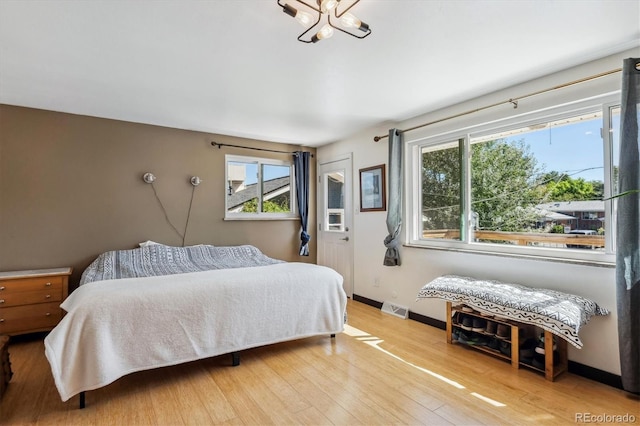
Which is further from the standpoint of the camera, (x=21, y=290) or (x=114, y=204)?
(x=114, y=204)

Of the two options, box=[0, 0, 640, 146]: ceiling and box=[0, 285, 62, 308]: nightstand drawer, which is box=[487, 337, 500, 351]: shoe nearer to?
box=[0, 0, 640, 146]: ceiling

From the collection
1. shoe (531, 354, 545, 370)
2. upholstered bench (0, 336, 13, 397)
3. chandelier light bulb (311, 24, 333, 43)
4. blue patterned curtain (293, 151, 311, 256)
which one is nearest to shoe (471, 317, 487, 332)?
shoe (531, 354, 545, 370)

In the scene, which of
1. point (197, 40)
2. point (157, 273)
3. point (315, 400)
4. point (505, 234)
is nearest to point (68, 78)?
point (197, 40)

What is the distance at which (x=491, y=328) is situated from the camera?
8.75 ft

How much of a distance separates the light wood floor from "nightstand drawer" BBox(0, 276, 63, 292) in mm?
558

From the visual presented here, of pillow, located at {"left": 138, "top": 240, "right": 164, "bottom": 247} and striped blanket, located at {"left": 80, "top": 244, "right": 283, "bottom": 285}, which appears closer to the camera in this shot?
striped blanket, located at {"left": 80, "top": 244, "right": 283, "bottom": 285}

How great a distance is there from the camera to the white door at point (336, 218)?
463 cm

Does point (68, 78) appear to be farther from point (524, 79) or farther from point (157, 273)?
point (524, 79)

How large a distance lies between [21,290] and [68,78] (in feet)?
6.52

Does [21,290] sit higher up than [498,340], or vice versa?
[21,290]

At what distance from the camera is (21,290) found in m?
2.93

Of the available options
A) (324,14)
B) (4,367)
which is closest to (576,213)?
(324,14)
